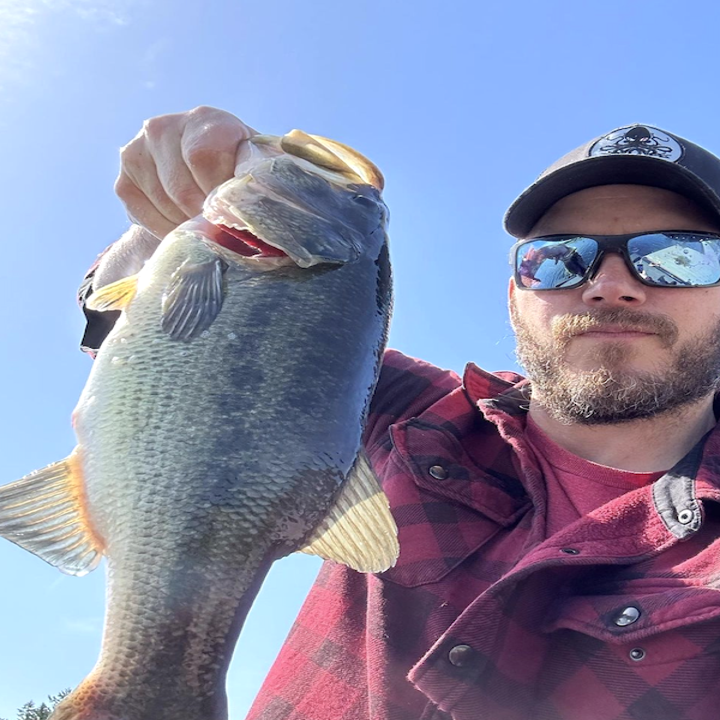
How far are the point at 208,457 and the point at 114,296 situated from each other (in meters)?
0.72

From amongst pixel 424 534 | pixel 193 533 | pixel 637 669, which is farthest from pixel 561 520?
pixel 193 533

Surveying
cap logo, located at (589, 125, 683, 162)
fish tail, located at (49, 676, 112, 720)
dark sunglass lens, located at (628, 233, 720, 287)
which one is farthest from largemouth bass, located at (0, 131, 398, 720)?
cap logo, located at (589, 125, 683, 162)

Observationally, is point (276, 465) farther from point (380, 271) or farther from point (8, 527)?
point (380, 271)

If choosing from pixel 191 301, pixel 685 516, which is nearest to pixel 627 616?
pixel 685 516

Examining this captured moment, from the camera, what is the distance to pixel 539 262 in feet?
11.7

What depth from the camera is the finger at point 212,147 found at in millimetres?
2501

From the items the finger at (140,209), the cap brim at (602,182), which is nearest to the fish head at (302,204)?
the finger at (140,209)

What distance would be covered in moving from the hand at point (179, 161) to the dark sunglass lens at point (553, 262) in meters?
1.60

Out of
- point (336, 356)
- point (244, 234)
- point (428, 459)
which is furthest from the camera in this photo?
point (428, 459)

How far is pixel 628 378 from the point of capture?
10.6 feet

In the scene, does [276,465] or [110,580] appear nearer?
[110,580]

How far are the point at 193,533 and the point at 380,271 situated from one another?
1.11m

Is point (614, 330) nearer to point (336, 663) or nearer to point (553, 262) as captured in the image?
point (553, 262)

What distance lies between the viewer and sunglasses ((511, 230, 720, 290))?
3275 millimetres
